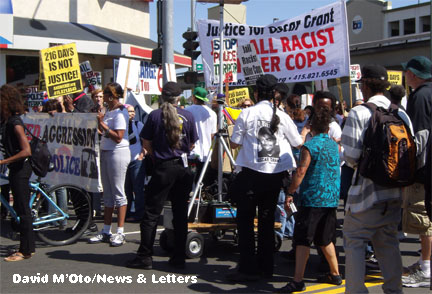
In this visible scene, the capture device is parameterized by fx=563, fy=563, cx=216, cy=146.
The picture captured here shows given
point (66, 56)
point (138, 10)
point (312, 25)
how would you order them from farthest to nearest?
point (138, 10), point (66, 56), point (312, 25)

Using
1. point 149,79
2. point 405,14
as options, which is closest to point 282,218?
point 149,79

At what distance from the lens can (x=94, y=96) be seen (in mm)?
9375

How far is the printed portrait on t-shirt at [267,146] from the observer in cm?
567

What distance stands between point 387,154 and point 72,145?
482 cm

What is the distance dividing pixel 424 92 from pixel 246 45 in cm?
435

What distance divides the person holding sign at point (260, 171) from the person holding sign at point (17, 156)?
2.38 metres

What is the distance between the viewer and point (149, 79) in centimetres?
1056

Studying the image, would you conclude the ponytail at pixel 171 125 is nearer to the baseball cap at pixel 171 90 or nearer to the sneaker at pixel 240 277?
the baseball cap at pixel 171 90

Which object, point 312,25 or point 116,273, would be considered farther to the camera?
point 312,25

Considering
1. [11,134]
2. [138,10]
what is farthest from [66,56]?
[138,10]

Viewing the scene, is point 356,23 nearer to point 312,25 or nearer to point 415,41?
point 415,41

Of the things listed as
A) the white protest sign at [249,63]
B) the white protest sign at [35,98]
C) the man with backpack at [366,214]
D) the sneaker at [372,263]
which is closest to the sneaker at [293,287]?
the man with backpack at [366,214]

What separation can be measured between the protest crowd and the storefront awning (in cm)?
931

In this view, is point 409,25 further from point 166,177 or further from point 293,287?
point 293,287
